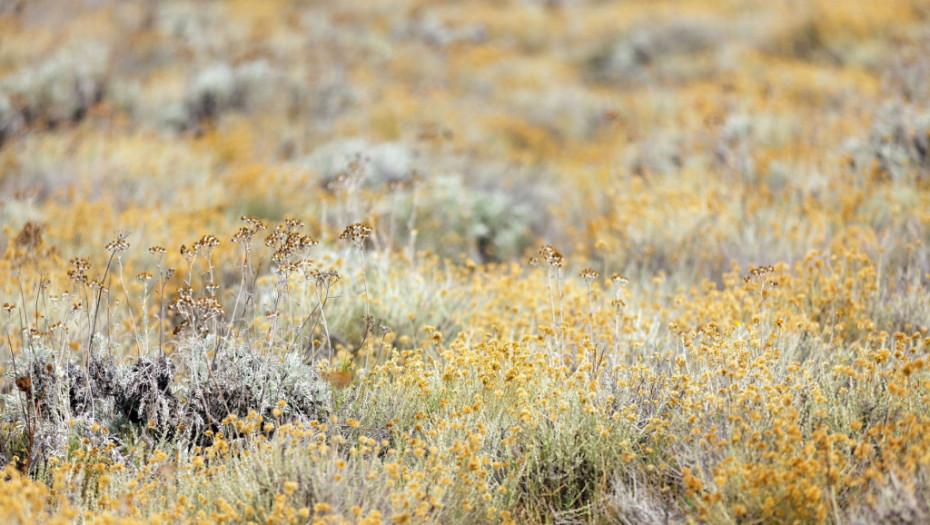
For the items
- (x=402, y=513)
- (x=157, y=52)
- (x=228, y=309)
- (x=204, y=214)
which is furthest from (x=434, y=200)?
(x=157, y=52)

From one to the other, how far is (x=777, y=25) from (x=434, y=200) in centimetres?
1142

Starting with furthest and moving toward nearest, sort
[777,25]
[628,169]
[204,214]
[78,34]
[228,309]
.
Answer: [777,25]
[78,34]
[628,169]
[204,214]
[228,309]

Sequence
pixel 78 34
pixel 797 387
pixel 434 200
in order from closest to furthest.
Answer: pixel 797 387 < pixel 434 200 < pixel 78 34

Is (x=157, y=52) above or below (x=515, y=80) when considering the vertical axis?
above

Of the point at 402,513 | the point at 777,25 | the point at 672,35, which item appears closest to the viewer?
the point at 402,513

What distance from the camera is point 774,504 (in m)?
2.44

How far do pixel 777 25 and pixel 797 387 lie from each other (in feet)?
46.9

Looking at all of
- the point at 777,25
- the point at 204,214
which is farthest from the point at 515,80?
the point at 204,214

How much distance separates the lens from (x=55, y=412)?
3.03 meters

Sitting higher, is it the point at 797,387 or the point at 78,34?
the point at 78,34

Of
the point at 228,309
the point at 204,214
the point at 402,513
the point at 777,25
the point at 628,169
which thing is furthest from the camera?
the point at 777,25

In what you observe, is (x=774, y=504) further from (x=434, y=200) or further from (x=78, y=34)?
(x=78, y=34)

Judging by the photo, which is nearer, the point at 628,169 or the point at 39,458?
the point at 39,458

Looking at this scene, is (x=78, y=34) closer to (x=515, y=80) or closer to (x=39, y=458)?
(x=515, y=80)
